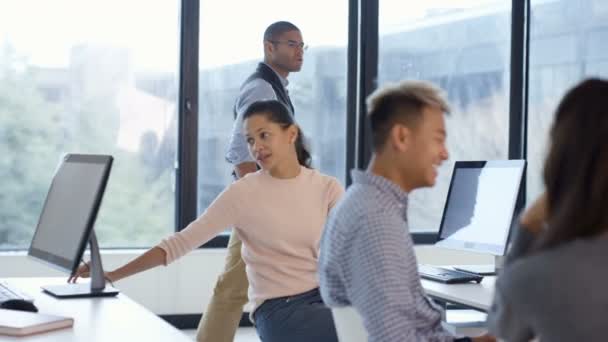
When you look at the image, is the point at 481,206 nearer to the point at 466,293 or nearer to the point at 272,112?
the point at 466,293

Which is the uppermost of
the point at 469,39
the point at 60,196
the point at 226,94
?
the point at 469,39

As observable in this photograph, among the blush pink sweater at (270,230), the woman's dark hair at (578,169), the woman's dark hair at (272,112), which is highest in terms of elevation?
the woman's dark hair at (272,112)

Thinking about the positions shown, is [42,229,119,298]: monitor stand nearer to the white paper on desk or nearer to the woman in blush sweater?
the woman in blush sweater

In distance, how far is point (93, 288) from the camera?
2.86 m

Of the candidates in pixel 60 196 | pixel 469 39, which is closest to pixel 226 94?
pixel 469 39

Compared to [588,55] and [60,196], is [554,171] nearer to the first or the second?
[60,196]

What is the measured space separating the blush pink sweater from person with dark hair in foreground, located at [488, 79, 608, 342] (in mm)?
1599

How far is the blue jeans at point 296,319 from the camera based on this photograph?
2850mm

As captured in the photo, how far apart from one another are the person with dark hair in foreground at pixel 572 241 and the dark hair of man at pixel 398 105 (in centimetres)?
61

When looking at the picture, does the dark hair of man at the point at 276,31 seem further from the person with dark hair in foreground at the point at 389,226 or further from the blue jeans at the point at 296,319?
the person with dark hair in foreground at the point at 389,226

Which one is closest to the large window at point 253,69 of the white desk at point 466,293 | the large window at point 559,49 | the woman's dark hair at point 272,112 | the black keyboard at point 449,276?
the large window at point 559,49

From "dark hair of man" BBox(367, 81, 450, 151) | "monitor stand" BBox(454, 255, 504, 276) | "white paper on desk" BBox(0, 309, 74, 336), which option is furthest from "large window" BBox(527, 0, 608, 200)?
"white paper on desk" BBox(0, 309, 74, 336)

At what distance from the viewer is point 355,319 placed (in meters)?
2.09

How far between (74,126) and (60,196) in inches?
101
